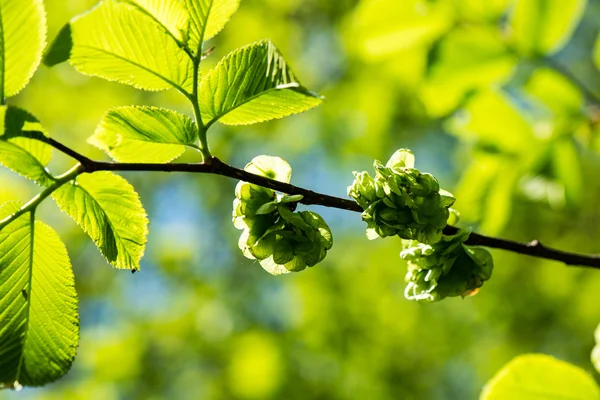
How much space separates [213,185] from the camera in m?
8.67

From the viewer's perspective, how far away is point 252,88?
1408 mm

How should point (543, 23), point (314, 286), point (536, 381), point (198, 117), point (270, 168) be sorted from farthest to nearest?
1. point (314, 286)
2. point (543, 23)
3. point (536, 381)
4. point (270, 168)
5. point (198, 117)

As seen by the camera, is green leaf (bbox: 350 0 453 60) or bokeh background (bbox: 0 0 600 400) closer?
green leaf (bbox: 350 0 453 60)

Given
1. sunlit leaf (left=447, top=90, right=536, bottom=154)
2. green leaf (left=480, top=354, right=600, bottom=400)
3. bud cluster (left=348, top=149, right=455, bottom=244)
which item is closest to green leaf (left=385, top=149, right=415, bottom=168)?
bud cluster (left=348, top=149, right=455, bottom=244)

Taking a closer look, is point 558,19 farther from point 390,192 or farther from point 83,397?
point 83,397

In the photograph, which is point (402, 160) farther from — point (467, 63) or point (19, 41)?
point (467, 63)

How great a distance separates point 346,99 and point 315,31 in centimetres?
214

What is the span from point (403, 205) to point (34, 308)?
0.93 m

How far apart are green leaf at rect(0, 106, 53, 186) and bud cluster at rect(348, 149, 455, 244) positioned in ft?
2.41

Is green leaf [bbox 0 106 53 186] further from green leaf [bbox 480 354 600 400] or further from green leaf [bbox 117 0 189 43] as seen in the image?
green leaf [bbox 480 354 600 400]

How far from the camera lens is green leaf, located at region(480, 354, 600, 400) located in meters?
1.74

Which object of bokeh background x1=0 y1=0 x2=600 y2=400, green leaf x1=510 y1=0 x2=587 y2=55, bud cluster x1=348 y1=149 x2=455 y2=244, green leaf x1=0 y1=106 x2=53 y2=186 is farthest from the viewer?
bokeh background x1=0 y1=0 x2=600 y2=400

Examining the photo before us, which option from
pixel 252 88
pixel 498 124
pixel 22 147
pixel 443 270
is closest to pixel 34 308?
pixel 22 147

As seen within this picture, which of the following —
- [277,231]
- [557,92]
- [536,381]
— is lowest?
[536,381]
